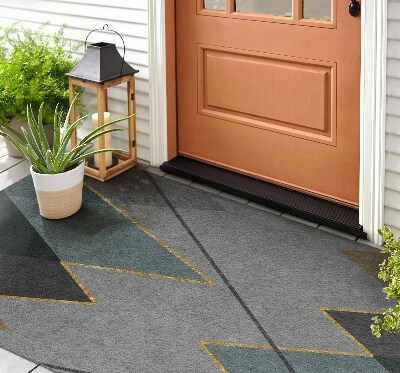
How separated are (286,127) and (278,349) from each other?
1369 millimetres

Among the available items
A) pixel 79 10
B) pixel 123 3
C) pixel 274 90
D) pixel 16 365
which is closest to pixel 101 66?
pixel 123 3

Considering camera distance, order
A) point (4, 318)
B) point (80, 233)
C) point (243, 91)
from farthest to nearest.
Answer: point (243, 91) → point (80, 233) → point (4, 318)

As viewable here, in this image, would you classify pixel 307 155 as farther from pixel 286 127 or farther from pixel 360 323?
pixel 360 323

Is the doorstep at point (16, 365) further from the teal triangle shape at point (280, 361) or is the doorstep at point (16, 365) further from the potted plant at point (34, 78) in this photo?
the potted plant at point (34, 78)

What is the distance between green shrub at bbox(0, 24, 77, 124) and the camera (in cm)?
424

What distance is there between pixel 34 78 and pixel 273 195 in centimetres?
144

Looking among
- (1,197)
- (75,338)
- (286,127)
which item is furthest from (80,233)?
(286,127)

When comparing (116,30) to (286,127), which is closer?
(286,127)

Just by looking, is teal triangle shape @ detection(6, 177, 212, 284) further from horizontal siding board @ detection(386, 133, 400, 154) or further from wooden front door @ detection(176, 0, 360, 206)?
horizontal siding board @ detection(386, 133, 400, 154)

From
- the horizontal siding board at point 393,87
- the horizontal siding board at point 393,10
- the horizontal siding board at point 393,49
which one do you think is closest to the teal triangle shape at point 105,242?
the horizontal siding board at point 393,87

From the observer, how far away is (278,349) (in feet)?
9.28

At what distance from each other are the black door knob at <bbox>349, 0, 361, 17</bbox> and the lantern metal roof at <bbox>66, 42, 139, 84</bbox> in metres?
1.25

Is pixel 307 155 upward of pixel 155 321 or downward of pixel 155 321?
upward

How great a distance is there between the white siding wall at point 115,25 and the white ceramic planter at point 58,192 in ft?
2.14
